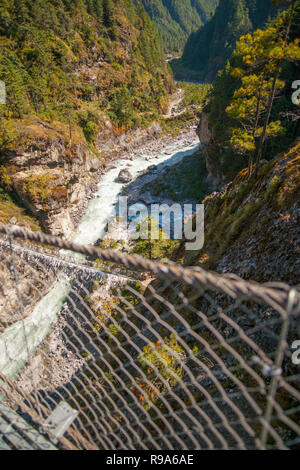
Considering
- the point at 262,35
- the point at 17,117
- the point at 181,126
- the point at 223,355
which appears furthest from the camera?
the point at 181,126

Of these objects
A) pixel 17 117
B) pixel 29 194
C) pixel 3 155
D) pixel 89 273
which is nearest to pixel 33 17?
pixel 17 117

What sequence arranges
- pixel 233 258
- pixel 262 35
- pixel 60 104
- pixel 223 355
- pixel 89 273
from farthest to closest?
pixel 60 104, pixel 89 273, pixel 262 35, pixel 233 258, pixel 223 355

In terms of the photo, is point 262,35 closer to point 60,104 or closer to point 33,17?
point 60,104

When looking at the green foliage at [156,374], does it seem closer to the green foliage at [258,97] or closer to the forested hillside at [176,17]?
the green foliage at [258,97]

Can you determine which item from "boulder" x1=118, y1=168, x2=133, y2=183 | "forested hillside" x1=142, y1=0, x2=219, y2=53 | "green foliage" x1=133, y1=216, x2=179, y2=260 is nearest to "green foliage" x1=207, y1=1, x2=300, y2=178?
"green foliage" x1=133, y1=216, x2=179, y2=260

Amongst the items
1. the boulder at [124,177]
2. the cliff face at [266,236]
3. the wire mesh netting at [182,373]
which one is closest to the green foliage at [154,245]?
the wire mesh netting at [182,373]

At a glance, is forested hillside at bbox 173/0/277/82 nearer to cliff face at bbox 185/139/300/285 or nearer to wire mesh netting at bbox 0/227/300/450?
cliff face at bbox 185/139/300/285
